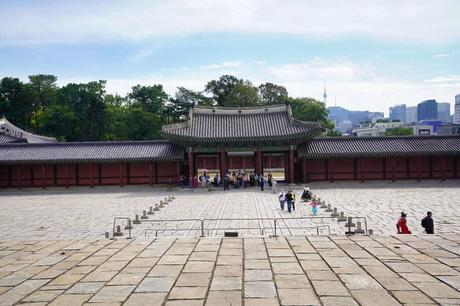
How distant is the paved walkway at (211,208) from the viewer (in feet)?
57.1

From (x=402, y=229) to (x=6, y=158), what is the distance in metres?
35.5

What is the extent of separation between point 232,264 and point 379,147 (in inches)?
1195

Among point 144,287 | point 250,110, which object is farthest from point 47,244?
point 250,110

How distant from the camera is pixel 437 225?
56.4ft

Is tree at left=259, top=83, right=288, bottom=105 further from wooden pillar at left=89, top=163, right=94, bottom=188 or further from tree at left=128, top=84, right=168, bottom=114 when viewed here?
wooden pillar at left=89, top=163, right=94, bottom=188

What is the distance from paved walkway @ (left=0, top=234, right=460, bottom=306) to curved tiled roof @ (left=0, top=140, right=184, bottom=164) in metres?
23.5

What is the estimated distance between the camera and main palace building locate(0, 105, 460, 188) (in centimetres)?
3700

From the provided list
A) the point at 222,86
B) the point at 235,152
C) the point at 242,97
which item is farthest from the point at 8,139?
the point at 222,86

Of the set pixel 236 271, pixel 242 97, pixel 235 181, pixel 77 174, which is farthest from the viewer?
pixel 242 97

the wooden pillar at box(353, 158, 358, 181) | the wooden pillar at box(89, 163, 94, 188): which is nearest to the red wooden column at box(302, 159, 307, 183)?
the wooden pillar at box(353, 158, 358, 181)

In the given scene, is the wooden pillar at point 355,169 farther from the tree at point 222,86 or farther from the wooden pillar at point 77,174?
the tree at point 222,86

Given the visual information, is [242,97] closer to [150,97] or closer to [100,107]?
[150,97]

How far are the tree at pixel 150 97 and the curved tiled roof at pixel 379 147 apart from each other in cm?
4695

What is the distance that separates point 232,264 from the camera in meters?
10.9
